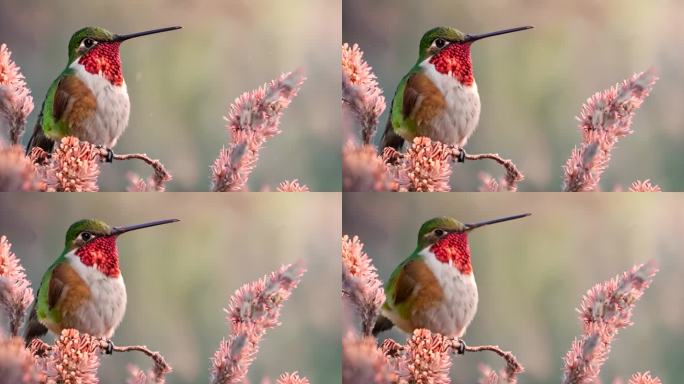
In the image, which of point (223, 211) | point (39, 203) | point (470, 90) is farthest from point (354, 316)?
point (39, 203)

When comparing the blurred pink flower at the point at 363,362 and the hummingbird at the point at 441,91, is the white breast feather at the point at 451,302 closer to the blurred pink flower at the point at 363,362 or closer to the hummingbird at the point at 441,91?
the blurred pink flower at the point at 363,362

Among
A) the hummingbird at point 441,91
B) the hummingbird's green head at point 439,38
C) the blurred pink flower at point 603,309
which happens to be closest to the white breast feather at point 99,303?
the hummingbird at point 441,91

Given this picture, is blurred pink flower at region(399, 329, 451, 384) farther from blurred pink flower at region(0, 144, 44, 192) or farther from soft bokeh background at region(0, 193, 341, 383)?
blurred pink flower at region(0, 144, 44, 192)

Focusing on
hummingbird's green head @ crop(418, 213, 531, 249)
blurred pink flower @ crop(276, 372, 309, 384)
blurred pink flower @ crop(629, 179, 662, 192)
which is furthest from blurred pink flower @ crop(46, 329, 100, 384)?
blurred pink flower @ crop(629, 179, 662, 192)

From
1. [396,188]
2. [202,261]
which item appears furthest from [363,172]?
[202,261]

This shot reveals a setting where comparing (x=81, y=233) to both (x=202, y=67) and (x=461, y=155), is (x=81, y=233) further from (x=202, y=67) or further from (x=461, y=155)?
A: (x=461, y=155)

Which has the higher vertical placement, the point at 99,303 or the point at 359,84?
the point at 359,84

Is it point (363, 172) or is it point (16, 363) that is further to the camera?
point (363, 172)

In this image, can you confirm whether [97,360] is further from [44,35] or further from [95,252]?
[44,35]
